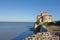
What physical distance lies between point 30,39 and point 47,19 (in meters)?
34.5

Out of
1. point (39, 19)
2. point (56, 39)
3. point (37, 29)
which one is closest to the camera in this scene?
point (56, 39)

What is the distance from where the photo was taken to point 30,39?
9.38 meters

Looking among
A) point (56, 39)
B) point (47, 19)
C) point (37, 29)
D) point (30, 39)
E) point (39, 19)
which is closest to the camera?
point (30, 39)

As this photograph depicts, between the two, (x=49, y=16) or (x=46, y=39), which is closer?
(x=46, y=39)

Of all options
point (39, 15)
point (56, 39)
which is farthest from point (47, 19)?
point (56, 39)

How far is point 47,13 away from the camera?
47750 mm

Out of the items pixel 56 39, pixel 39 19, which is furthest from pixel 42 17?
pixel 56 39

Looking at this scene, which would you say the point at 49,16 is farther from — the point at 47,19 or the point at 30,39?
the point at 30,39

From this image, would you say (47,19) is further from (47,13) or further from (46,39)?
(46,39)

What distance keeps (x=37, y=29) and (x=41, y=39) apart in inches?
1164

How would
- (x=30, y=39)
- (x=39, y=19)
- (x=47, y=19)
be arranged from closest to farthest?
1. (x=30, y=39)
2. (x=47, y=19)
3. (x=39, y=19)

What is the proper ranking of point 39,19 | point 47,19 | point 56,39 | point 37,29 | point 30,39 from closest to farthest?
point 30,39
point 56,39
point 37,29
point 47,19
point 39,19

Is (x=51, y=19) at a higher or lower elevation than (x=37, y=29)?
higher

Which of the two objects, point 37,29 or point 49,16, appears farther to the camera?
point 49,16
